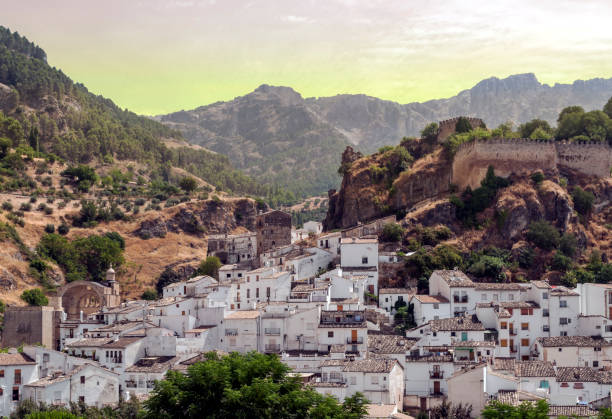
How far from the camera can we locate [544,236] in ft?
226

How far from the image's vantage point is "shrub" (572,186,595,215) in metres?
73.8

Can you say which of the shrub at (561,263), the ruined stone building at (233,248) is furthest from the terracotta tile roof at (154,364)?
the shrub at (561,263)

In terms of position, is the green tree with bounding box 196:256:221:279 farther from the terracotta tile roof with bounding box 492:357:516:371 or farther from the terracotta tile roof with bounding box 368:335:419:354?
the terracotta tile roof with bounding box 492:357:516:371

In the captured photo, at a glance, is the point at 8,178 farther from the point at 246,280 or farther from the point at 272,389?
the point at 272,389

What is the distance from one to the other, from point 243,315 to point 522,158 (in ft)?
101

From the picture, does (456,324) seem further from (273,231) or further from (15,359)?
(273,231)

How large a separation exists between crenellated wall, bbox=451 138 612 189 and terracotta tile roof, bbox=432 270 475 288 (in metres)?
15.0

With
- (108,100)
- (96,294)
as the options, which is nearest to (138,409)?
(96,294)

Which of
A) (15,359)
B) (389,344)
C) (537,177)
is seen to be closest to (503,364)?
(389,344)

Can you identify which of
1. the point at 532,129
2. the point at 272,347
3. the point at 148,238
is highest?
the point at 532,129

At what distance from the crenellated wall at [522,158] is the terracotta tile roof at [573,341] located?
2261cm

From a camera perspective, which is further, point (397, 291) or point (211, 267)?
point (211, 267)

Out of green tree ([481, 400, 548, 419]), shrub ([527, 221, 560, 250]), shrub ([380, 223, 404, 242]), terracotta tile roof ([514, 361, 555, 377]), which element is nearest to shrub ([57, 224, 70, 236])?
shrub ([380, 223, 404, 242])

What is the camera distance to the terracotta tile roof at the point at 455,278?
2320 inches
